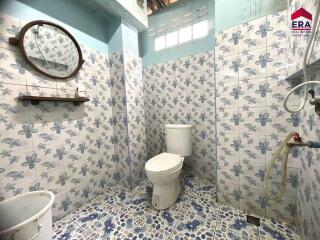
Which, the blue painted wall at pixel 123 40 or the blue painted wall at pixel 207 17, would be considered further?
the blue painted wall at pixel 123 40

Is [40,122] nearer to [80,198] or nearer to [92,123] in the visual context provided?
[92,123]

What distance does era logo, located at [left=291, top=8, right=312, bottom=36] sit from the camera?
0.71 m

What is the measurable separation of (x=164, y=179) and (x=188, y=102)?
990mm

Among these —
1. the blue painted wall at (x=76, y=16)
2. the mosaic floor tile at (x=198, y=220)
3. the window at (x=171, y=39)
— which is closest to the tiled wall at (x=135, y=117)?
the blue painted wall at (x=76, y=16)

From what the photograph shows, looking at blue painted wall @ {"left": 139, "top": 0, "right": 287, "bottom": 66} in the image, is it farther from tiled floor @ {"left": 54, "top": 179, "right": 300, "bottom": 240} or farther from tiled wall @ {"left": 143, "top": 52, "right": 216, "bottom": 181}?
tiled floor @ {"left": 54, "top": 179, "right": 300, "bottom": 240}

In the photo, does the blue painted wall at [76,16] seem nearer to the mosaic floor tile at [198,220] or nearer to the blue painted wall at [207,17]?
the blue painted wall at [207,17]

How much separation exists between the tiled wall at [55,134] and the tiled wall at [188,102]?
621 millimetres

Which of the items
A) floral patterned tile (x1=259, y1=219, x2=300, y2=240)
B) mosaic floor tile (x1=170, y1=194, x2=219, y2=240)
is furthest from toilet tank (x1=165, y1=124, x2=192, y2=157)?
floral patterned tile (x1=259, y1=219, x2=300, y2=240)

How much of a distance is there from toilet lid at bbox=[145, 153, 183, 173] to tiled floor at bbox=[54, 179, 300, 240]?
405mm

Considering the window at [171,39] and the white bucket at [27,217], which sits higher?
the window at [171,39]

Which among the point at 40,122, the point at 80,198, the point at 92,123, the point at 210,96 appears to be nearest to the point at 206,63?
the point at 210,96

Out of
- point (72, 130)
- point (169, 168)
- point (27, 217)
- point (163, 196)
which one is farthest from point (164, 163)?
point (27, 217)

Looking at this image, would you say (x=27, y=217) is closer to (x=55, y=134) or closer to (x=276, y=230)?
(x=55, y=134)

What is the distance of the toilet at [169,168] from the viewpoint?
1345 millimetres
